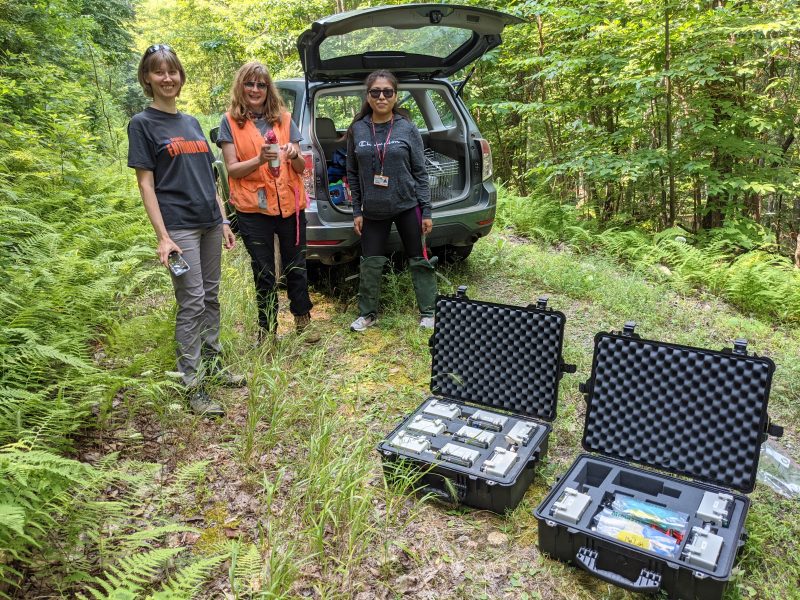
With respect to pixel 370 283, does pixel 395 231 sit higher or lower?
higher

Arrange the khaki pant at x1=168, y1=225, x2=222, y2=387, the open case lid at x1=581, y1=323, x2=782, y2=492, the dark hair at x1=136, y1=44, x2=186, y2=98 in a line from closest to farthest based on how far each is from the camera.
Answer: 1. the open case lid at x1=581, y1=323, x2=782, y2=492
2. the dark hair at x1=136, y1=44, x2=186, y2=98
3. the khaki pant at x1=168, y1=225, x2=222, y2=387

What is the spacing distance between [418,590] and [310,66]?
3.54 m

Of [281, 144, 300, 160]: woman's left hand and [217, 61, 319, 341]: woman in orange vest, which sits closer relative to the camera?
[217, 61, 319, 341]: woman in orange vest

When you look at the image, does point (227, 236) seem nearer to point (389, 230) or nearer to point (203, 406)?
point (203, 406)

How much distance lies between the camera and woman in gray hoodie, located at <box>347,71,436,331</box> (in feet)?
12.5

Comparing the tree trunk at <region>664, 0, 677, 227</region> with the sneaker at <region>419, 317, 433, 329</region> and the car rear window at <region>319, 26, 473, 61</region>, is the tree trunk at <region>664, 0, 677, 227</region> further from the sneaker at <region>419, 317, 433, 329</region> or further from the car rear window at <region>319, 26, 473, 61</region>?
the sneaker at <region>419, 317, 433, 329</region>

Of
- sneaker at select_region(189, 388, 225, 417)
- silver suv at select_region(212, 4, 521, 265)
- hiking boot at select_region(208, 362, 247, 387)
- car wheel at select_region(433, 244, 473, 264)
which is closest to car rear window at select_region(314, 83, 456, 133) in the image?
silver suv at select_region(212, 4, 521, 265)

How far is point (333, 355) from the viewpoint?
394 cm

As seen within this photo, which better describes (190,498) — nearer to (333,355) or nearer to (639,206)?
(333,355)

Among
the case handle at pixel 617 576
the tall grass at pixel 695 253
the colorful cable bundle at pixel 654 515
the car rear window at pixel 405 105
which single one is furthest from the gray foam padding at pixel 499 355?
the tall grass at pixel 695 253

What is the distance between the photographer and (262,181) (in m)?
3.43

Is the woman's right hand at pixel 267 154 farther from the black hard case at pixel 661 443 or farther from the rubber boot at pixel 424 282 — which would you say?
the black hard case at pixel 661 443

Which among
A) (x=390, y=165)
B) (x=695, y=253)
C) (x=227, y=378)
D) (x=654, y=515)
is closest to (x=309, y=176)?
(x=390, y=165)

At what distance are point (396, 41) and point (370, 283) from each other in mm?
1905
